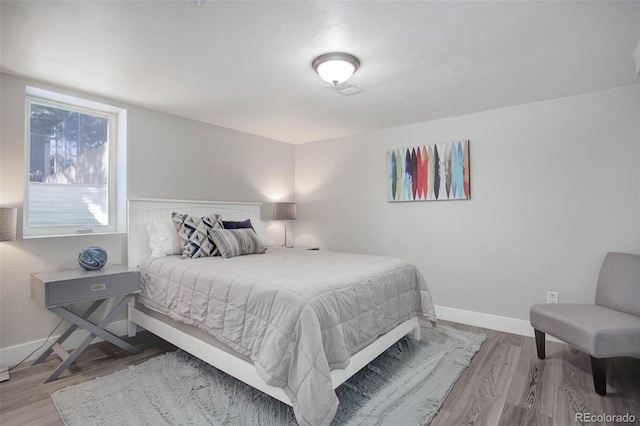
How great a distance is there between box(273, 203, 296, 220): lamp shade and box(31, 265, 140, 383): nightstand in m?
2.12

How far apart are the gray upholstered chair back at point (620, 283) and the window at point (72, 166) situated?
14.3 feet

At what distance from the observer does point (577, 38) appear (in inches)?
78.1

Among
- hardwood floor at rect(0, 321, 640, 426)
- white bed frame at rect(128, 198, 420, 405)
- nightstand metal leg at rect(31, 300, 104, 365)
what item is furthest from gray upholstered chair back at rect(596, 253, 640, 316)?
nightstand metal leg at rect(31, 300, 104, 365)

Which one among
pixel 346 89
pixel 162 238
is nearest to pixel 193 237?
pixel 162 238

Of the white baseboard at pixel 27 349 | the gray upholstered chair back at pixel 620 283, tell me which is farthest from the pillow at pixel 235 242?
the gray upholstered chair back at pixel 620 283

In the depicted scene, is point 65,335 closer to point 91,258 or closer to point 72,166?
point 91,258

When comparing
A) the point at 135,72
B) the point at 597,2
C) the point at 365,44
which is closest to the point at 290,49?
the point at 365,44

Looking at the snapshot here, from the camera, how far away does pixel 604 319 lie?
2242mm

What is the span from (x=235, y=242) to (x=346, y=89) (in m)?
1.74

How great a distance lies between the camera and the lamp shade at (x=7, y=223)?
7.32 ft

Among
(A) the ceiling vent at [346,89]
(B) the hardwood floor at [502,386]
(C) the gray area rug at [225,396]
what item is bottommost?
(B) the hardwood floor at [502,386]

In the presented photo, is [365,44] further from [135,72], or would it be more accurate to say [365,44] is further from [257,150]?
[257,150]

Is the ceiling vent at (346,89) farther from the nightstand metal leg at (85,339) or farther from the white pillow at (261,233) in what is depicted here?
the nightstand metal leg at (85,339)

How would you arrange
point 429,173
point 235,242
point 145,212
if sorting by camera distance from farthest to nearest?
point 429,173
point 145,212
point 235,242
